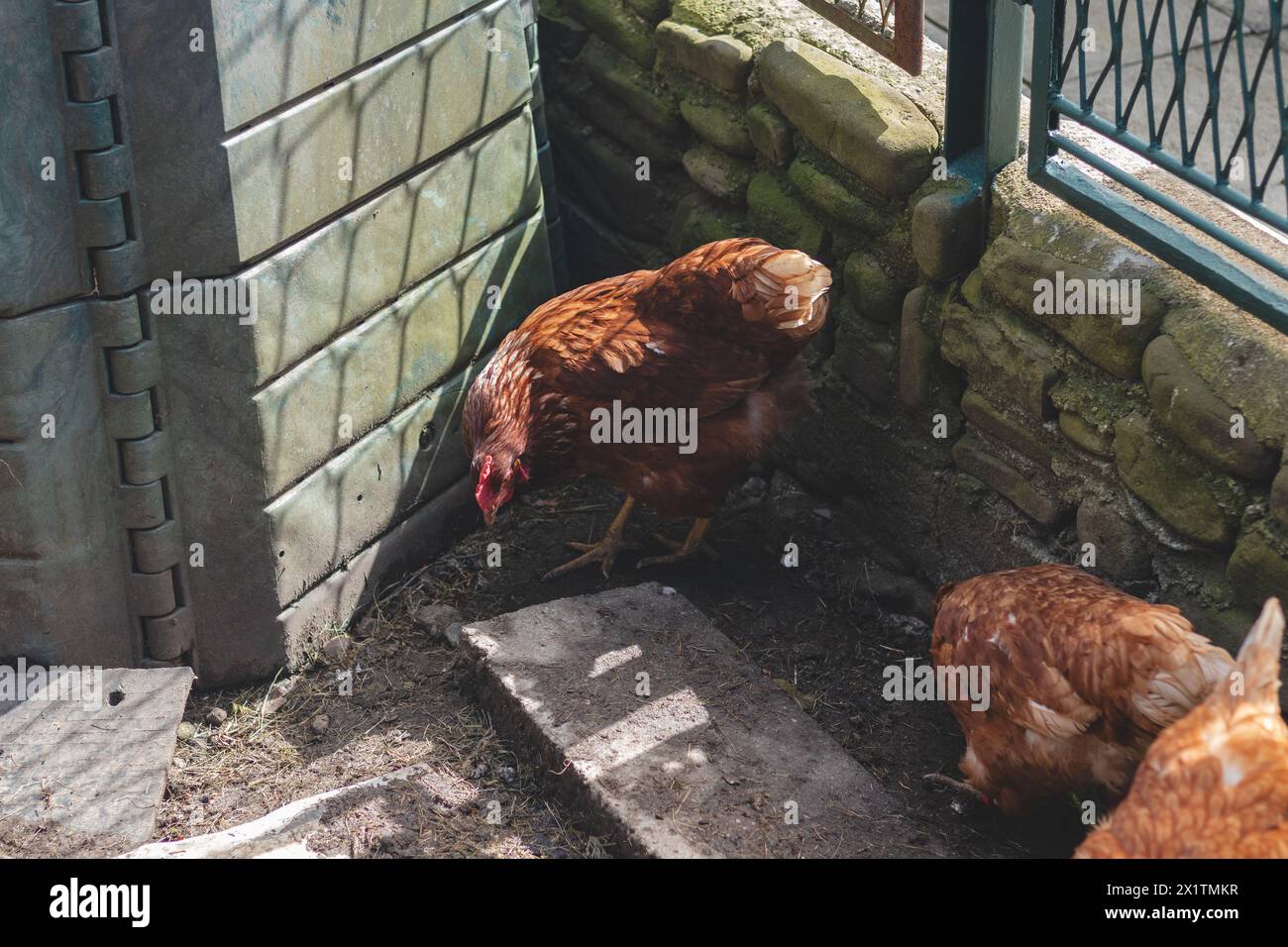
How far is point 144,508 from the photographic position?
3.84 metres

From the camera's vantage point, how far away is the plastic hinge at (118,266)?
3.49 metres

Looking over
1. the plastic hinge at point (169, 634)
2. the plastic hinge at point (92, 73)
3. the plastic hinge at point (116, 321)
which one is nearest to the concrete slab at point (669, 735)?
the plastic hinge at point (169, 634)

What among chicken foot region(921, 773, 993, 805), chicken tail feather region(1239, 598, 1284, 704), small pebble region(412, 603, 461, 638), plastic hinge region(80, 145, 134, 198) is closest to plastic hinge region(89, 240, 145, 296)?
plastic hinge region(80, 145, 134, 198)

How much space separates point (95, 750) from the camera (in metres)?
3.86

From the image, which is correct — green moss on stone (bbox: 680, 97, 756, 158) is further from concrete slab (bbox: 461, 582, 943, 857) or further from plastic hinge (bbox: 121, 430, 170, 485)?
plastic hinge (bbox: 121, 430, 170, 485)

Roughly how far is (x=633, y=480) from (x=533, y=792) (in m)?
1.01

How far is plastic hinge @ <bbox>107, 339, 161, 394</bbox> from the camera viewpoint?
143 inches

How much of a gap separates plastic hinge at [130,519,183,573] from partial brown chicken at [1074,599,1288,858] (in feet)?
8.25

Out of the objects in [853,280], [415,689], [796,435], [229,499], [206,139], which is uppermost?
[206,139]

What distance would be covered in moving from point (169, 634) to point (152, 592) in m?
0.15

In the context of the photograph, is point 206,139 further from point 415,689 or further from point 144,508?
point 415,689

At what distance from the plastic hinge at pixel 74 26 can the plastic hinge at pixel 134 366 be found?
2.50ft

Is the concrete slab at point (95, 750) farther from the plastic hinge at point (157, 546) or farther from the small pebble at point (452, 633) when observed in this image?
the small pebble at point (452, 633)
